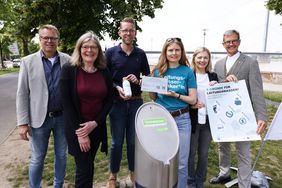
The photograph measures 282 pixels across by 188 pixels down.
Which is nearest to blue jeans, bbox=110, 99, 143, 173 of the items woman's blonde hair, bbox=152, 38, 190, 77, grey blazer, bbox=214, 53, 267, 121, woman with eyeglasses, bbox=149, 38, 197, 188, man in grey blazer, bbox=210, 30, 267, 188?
woman with eyeglasses, bbox=149, 38, 197, 188

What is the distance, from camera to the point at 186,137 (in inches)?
130

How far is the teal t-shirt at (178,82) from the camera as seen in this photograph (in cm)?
329

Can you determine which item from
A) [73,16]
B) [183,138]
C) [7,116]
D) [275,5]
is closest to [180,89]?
[183,138]

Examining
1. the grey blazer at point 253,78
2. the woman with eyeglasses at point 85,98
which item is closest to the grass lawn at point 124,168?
the woman with eyeglasses at point 85,98

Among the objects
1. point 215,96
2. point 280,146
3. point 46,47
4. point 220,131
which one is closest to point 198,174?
point 220,131

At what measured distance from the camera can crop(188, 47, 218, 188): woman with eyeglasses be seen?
11.6 feet

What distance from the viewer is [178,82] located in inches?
130

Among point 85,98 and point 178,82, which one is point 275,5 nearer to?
point 178,82

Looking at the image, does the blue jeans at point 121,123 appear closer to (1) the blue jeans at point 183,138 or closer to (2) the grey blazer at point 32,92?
(1) the blue jeans at point 183,138

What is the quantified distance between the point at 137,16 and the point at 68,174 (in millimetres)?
9697

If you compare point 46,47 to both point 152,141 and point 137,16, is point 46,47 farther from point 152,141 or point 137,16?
point 137,16

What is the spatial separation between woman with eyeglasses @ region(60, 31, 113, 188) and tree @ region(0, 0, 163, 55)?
7596mm

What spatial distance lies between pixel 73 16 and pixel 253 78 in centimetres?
832

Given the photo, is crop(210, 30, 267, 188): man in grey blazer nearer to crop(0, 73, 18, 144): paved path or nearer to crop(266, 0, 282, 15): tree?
crop(0, 73, 18, 144): paved path
